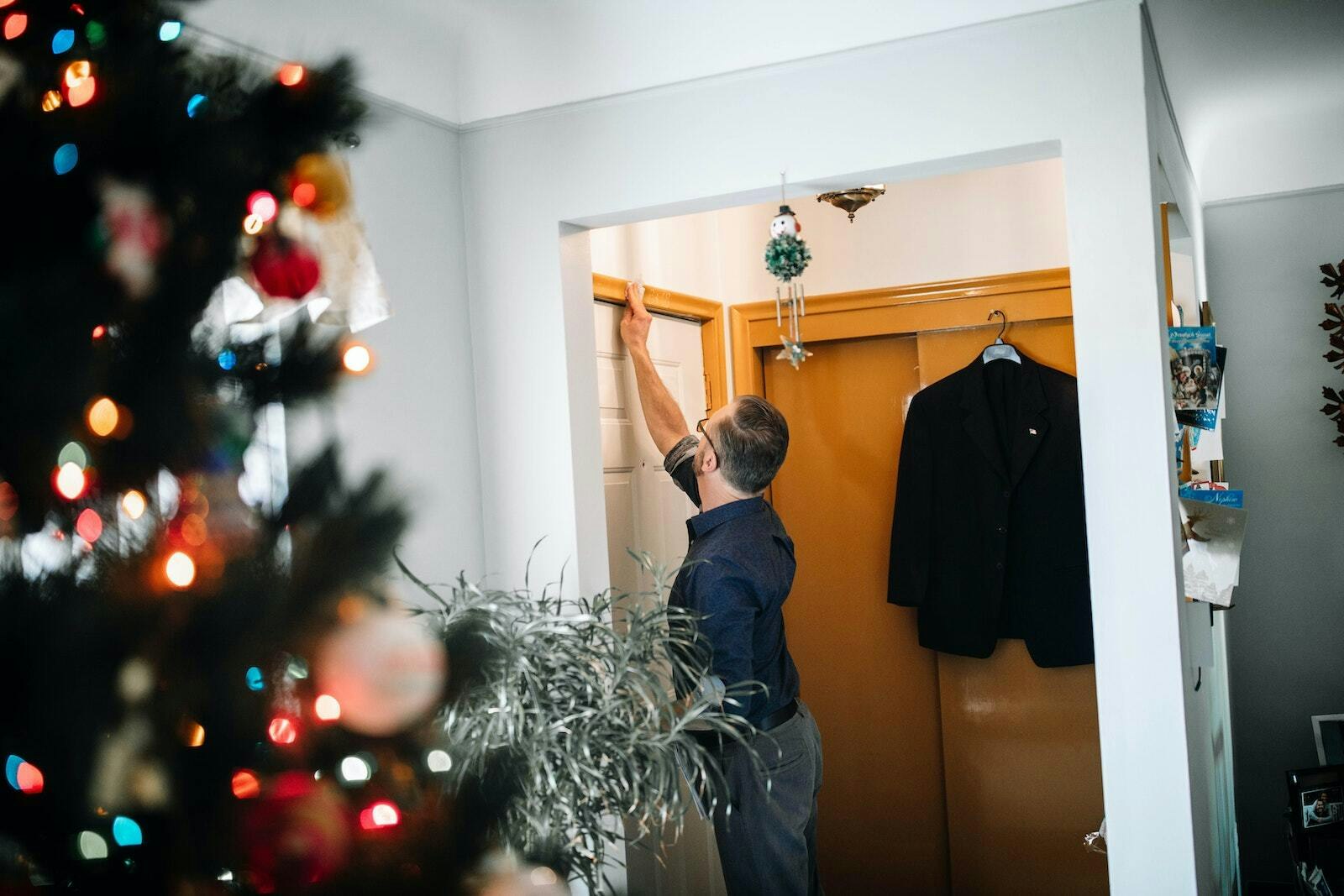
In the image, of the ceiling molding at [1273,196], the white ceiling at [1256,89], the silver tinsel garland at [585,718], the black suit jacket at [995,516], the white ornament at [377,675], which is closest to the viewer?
the white ornament at [377,675]

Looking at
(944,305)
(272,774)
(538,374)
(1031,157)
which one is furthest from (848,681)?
(272,774)

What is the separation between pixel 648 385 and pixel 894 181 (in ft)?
2.95

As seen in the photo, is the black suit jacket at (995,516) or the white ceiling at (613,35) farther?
the black suit jacket at (995,516)

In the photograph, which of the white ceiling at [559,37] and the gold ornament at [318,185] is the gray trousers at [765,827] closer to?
the white ceiling at [559,37]

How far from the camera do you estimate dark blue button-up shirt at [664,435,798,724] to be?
219cm

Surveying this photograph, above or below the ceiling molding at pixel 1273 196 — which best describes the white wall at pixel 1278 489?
below

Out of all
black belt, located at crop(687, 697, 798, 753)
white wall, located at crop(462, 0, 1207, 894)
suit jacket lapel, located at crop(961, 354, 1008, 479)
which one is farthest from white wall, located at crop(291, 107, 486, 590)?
suit jacket lapel, located at crop(961, 354, 1008, 479)

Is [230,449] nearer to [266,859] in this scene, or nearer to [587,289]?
[266,859]

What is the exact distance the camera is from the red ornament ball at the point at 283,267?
785 millimetres

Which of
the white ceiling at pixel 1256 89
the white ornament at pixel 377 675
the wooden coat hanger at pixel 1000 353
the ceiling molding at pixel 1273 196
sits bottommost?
the white ornament at pixel 377 675

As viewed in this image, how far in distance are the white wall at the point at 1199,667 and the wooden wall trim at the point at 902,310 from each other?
386 mm

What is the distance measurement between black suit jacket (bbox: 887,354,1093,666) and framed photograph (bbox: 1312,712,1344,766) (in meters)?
1.24

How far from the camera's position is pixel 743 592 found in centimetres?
221

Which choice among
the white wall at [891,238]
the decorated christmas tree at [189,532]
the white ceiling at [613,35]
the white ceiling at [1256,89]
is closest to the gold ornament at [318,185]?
the decorated christmas tree at [189,532]
